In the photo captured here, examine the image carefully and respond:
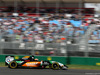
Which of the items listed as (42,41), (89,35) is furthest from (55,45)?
(89,35)

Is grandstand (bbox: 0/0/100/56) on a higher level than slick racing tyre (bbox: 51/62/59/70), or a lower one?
higher

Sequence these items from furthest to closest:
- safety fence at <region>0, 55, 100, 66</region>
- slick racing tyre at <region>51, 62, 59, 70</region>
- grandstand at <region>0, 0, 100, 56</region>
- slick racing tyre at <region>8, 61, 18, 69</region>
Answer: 1. safety fence at <region>0, 55, 100, 66</region>
2. grandstand at <region>0, 0, 100, 56</region>
3. slick racing tyre at <region>8, 61, 18, 69</region>
4. slick racing tyre at <region>51, 62, 59, 70</region>

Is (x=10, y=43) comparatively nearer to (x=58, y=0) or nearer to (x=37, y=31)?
(x=37, y=31)

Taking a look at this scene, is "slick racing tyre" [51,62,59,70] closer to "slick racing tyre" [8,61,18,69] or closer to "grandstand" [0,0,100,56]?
"slick racing tyre" [8,61,18,69]

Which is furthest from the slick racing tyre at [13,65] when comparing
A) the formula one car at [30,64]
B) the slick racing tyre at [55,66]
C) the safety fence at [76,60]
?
the safety fence at [76,60]

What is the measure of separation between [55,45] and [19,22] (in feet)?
14.7

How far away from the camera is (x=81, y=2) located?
63.9ft

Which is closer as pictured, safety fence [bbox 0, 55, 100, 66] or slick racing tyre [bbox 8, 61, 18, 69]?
slick racing tyre [bbox 8, 61, 18, 69]

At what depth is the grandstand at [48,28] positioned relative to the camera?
13.5 metres

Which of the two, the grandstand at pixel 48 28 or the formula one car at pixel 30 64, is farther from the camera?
the grandstand at pixel 48 28

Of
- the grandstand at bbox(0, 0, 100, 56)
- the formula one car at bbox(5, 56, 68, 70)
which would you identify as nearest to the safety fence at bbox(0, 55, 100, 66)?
the grandstand at bbox(0, 0, 100, 56)

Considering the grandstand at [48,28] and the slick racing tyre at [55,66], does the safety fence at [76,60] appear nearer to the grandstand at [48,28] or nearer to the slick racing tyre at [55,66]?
the grandstand at [48,28]

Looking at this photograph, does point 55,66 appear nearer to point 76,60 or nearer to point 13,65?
point 13,65

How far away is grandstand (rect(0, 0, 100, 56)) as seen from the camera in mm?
13469
